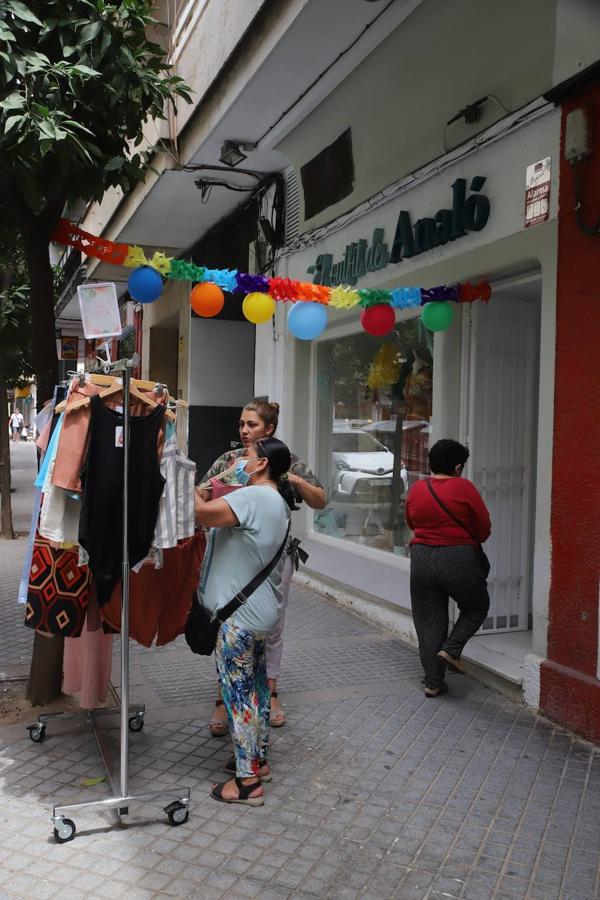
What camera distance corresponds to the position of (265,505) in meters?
3.46

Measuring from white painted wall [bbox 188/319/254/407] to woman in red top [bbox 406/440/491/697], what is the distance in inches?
283

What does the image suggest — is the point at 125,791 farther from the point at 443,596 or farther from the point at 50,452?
the point at 443,596

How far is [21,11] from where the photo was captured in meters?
3.86

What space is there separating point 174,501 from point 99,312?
0.90m

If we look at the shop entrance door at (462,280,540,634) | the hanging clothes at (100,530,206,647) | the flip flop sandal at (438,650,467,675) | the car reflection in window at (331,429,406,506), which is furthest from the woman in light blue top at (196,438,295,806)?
the car reflection in window at (331,429,406,506)

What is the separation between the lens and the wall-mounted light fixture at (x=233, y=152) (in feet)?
26.7

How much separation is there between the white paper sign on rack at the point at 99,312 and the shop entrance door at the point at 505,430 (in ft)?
10.5

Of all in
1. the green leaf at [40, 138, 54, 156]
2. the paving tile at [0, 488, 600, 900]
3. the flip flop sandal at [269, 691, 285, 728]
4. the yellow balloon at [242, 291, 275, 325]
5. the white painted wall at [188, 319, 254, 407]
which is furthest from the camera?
the white painted wall at [188, 319, 254, 407]

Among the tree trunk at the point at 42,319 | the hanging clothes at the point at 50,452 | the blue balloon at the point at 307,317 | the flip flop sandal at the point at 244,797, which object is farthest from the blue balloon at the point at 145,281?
the flip flop sandal at the point at 244,797

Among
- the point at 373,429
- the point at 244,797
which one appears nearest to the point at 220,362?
the point at 373,429

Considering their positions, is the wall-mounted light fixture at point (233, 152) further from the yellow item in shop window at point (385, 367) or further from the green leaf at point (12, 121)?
the green leaf at point (12, 121)

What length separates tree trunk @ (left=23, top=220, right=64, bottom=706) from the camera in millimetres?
4688

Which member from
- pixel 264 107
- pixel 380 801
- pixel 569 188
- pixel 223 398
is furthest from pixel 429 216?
pixel 223 398

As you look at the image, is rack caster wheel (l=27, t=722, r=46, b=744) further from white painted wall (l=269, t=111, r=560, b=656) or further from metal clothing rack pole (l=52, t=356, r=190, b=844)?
white painted wall (l=269, t=111, r=560, b=656)
